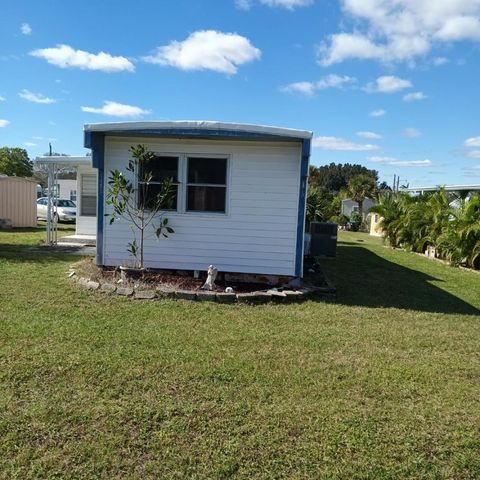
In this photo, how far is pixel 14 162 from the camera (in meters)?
63.3

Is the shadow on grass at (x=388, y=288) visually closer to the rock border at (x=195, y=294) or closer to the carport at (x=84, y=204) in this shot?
the rock border at (x=195, y=294)

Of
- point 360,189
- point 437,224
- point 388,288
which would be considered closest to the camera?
point 388,288

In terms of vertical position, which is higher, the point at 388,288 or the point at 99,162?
the point at 99,162

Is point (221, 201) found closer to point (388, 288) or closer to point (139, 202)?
point (139, 202)

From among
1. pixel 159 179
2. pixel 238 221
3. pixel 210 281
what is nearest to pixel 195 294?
pixel 210 281

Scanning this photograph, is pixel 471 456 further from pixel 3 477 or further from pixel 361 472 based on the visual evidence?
pixel 3 477

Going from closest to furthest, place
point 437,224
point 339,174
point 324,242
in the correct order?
point 324,242, point 437,224, point 339,174

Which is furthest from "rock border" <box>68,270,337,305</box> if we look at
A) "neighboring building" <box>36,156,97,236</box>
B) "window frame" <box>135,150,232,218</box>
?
"neighboring building" <box>36,156,97,236</box>

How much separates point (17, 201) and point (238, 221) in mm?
15885

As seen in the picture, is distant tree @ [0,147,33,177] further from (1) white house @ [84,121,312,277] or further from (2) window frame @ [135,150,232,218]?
(2) window frame @ [135,150,232,218]

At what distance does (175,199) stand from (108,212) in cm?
127

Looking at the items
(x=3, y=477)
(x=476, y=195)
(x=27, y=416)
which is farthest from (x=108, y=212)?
(x=476, y=195)

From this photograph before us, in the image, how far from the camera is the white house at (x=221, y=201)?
27.1 feet

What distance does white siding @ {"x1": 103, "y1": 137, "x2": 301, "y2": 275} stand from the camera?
27.1 ft
